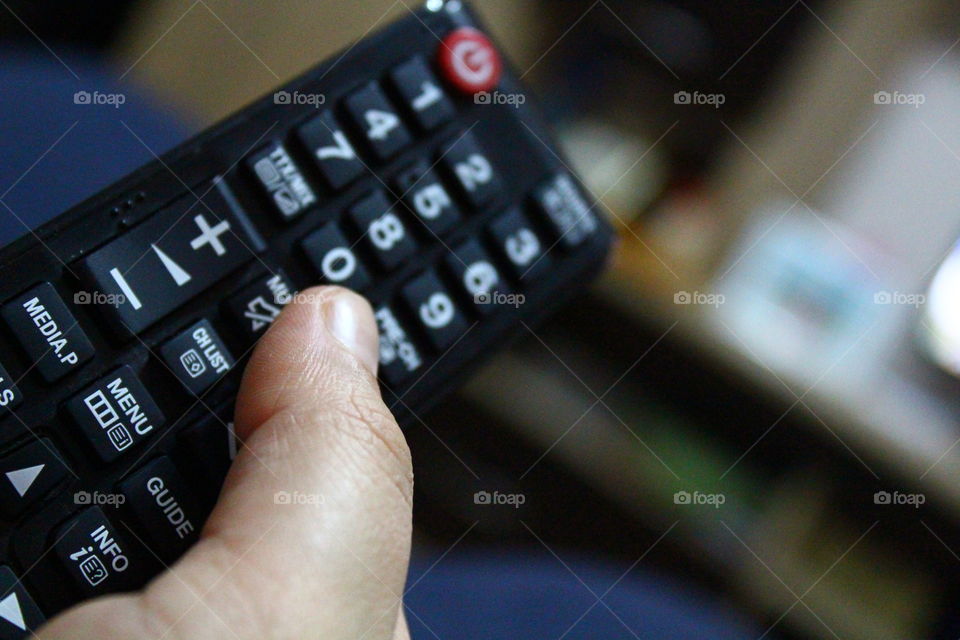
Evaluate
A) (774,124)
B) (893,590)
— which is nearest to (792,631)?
(893,590)

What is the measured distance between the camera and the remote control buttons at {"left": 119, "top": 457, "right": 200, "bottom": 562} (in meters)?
0.36

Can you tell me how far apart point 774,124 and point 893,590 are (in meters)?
0.31

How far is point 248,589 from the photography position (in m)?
0.29

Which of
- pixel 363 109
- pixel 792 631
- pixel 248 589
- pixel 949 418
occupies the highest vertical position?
pixel 363 109

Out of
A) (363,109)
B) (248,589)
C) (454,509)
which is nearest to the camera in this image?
(248,589)

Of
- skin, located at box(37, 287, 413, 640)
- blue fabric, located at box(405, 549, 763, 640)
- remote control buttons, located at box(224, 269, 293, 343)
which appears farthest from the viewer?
blue fabric, located at box(405, 549, 763, 640)

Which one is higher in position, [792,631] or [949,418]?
[949,418]

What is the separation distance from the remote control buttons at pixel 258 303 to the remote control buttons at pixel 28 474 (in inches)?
3.6

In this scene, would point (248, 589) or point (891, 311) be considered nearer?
point (248, 589)

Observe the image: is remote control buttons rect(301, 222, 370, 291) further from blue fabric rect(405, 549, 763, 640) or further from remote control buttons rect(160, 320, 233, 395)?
blue fabric rect(405, 549, 763, 640)

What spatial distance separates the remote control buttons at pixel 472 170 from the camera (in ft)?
1.43

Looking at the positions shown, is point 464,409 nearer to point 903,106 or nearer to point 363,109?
point 363,109

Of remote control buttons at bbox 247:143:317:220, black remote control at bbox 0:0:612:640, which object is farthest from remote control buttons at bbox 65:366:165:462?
remote control buttons at bbox 247:143:317:220

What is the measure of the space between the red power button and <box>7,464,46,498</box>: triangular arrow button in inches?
10.4
